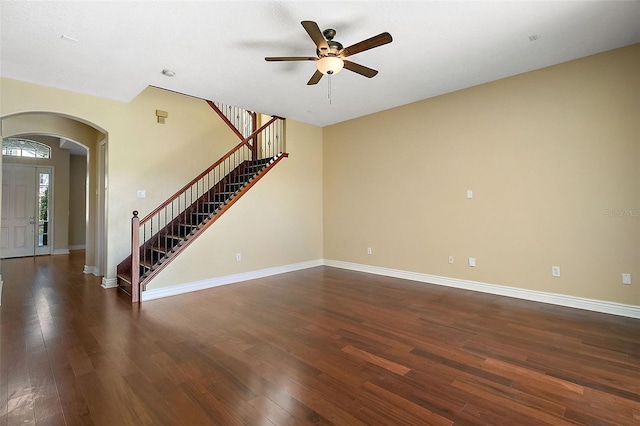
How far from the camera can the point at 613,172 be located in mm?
3469

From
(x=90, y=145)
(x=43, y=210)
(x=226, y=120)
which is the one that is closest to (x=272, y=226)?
(x=226, y=120)

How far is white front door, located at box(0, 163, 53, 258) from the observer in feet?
25.6

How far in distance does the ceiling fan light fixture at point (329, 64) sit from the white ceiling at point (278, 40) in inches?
12.0

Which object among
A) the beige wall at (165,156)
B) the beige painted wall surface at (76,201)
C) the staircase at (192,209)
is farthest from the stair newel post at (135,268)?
the beige painted wall surface at (76,201)

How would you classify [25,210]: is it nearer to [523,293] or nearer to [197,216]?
[197,216]

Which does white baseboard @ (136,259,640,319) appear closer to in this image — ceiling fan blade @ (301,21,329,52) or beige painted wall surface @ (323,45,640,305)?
beige painted wall surface @ (323,45,640,305)

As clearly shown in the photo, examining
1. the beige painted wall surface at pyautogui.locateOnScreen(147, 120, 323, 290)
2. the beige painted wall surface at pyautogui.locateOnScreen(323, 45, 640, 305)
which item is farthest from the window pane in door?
the beige painted wall surface at pyautogui.locateOnScreen(323, 45, 640, 305)

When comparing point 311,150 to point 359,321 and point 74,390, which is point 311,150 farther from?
point 74,390

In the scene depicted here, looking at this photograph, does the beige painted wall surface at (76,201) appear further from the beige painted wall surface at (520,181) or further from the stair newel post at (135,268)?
the beige painted wall surface at (520,181)

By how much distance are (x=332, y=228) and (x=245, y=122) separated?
128 inches

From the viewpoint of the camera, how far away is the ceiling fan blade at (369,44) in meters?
2.61

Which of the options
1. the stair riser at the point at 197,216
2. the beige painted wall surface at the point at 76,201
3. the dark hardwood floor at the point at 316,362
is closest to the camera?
the dark hardwood floor at the point at 316,362

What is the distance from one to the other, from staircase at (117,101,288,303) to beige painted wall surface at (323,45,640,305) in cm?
221

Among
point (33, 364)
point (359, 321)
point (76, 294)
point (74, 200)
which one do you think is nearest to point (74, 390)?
point (33, 364)
